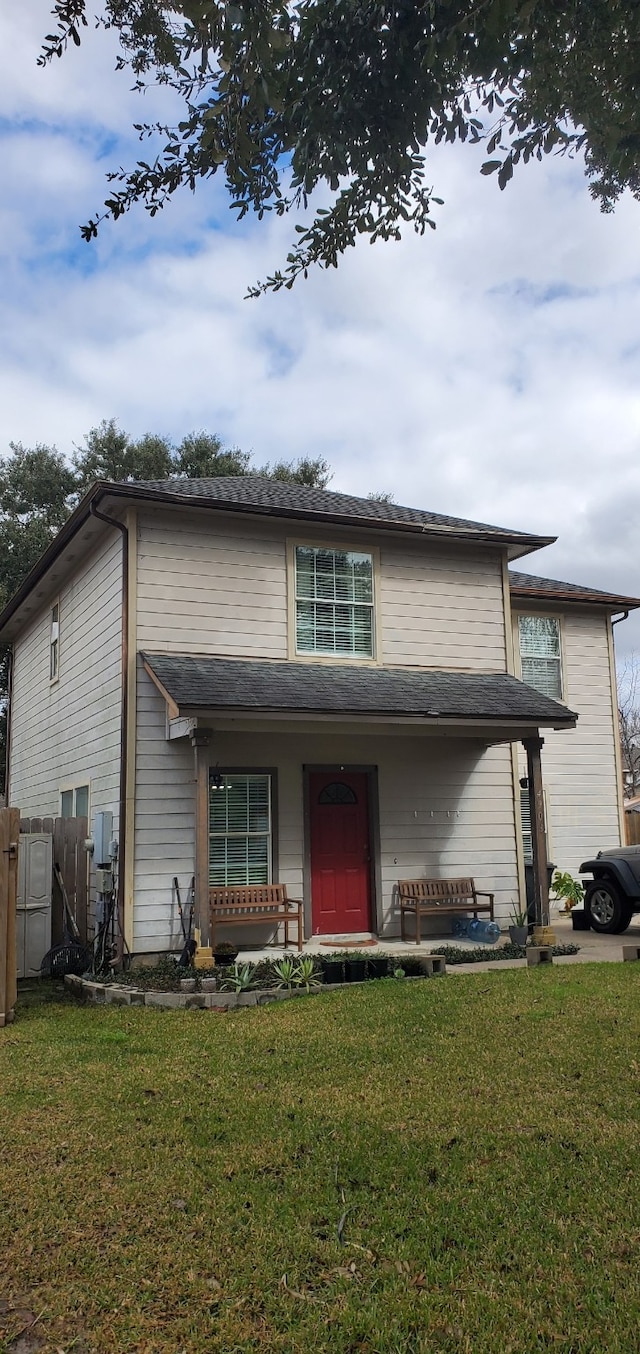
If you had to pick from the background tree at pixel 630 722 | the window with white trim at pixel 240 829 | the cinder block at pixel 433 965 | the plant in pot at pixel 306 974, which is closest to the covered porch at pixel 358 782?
the window with white trim at pixel 240 829

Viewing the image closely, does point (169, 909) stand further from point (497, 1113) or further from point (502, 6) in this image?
point (502, 6)

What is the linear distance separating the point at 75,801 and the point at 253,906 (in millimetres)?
3814

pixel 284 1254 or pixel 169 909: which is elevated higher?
pixel 169 909

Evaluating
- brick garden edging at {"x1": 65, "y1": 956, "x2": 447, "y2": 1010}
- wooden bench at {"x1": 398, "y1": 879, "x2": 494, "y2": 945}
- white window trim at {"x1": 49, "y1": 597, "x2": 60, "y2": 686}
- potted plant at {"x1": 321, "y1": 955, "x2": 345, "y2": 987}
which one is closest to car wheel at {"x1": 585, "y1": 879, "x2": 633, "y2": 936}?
wooden bench at {"x1": 398, "y1": 879, "x2": 494, "y2": 945}

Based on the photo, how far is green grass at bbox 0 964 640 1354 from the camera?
124 inches

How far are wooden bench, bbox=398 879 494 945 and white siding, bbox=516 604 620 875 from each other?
380cm

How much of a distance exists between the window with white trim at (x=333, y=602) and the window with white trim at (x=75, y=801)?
3.54m

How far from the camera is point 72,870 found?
12.1 metres

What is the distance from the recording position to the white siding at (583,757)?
16.1 meters

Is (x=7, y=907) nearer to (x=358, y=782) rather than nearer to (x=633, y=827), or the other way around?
(x=358, y=782)

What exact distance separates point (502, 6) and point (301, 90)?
935 mm

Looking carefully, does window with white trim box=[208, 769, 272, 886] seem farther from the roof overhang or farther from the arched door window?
the roof overhang

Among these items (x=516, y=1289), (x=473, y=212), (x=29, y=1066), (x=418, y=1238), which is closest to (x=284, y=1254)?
(x=418, y=1238)

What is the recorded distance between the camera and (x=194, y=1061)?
6.47 m
